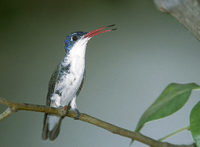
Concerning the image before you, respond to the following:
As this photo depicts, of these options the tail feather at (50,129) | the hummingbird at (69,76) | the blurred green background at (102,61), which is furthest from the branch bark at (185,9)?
the blurred green background at (102,61)

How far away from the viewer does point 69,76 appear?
39.1 inches

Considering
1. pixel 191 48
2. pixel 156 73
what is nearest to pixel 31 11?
pixel 156 73

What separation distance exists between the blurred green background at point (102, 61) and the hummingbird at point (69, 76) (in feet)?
2.48

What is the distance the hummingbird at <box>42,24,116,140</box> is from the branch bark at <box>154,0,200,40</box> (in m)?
0.56

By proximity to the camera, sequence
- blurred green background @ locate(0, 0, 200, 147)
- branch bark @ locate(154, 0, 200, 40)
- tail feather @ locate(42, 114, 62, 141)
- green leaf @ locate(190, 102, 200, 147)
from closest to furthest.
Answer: branch bark @ locate(154, 0, 200, 40) < green leaf @ locate(190, 102, 200, 147) < tail feather @ locate(42, 114, 62, 141) < blurred green background @ locate(0, 0, 200, 147)

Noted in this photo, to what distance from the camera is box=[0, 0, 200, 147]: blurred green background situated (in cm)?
186

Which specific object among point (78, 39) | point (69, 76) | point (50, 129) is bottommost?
point (50, 129)

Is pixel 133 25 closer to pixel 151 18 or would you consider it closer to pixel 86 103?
pixel 151 18

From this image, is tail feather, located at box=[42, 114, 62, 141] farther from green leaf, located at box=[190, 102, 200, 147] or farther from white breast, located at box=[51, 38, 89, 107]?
green leaf, located at box=[190, 102, 200, 147]

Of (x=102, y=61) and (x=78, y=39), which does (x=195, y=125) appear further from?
(x=102, y=61)

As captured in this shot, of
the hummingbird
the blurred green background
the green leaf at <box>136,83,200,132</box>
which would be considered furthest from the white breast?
the blurred green background

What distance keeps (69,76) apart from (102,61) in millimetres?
918

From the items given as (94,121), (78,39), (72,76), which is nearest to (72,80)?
(72,76)

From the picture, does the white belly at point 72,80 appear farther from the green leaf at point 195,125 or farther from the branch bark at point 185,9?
the branch bark at point 185,9
